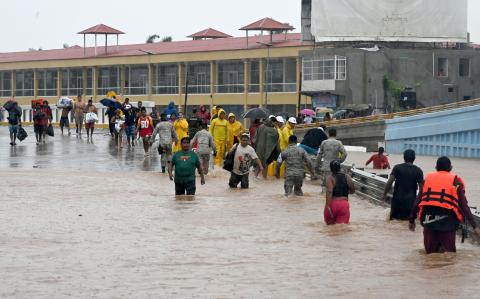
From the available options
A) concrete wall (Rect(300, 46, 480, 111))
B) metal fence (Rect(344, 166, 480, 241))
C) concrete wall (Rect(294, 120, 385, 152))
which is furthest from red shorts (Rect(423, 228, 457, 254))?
concrete wall (Rect(300, 46, 480, 111))

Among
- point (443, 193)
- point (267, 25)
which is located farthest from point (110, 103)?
point (267, 25)

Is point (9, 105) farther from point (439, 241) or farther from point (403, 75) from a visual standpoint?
point (403, 75)

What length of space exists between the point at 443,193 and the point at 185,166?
8.63 metres

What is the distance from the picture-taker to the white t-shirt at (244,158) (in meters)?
26.0

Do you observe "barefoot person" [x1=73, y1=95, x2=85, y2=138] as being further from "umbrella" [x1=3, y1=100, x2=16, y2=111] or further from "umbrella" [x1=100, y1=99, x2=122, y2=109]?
"umbrella" [x1=3, y1=100, x2=16, y2=111]

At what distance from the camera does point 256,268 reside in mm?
14734

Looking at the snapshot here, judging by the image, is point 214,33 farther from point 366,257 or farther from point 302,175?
point 366,257

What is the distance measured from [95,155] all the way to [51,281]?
24.5 meters

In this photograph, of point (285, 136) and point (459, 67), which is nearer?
point (285, 136)

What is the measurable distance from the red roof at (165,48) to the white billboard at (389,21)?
240 centimetres

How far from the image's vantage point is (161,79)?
294 feet

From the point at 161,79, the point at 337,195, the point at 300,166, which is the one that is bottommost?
the point at 337,195

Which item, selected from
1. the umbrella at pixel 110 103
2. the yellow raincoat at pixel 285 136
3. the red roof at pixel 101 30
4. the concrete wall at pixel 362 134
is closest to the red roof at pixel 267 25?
the red roof at pixel 101 30

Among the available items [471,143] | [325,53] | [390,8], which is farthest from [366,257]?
[390,8]
